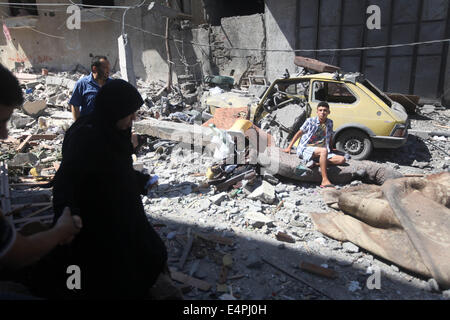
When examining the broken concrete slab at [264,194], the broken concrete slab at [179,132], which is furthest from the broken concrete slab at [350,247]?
the broken concrete slab at [179,132]

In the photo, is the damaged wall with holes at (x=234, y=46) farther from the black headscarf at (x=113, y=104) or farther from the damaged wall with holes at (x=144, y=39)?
the black headscarf at (x=113, y=104)

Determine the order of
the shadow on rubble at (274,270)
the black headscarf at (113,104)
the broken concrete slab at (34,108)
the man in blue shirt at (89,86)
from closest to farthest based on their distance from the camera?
the black headscarf at (113,104) < the shadow on rubble at (274,270) < the man in blue shirt at (89,86) < the broken concrete slab at (34,108)

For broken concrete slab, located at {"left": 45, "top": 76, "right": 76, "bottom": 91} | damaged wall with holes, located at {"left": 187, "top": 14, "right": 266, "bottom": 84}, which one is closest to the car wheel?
damaged wall with holes, located at {"left": 187, "top": 14, "right": 266, "bottom": 84}

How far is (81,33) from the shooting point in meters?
16.5

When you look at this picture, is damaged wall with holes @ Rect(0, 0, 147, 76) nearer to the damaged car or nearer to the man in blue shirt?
the damaged car

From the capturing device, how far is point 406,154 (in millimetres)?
6871

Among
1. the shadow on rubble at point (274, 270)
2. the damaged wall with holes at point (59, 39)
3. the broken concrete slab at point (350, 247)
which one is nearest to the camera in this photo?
the shadow on rubble at point (274, 270)

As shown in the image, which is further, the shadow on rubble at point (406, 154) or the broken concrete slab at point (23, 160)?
the shadow on rubble at point (406, 154)

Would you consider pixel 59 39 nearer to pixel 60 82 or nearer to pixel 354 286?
pixel 60 82

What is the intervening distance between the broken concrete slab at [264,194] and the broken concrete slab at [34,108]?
355 inches

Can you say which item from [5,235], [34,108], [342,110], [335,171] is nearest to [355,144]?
[342,110]

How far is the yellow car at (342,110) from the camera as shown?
620cm

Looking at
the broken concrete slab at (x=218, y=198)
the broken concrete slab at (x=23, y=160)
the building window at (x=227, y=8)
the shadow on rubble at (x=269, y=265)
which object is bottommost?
the shadow on rubble at (x=269, y=265)

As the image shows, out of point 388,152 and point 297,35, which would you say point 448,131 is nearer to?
point 388,152
